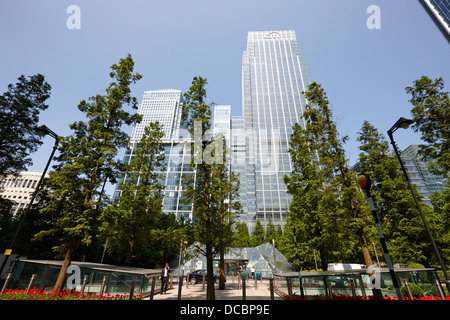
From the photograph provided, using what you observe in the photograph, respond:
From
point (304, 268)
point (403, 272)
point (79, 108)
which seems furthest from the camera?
point (304, 268)

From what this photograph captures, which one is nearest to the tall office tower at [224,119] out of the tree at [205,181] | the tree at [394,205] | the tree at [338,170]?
the tree at [394,205]

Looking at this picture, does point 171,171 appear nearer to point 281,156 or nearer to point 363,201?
→ point 281,156

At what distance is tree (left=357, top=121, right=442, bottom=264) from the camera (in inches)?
681

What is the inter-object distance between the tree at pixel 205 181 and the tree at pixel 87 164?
5904 mm

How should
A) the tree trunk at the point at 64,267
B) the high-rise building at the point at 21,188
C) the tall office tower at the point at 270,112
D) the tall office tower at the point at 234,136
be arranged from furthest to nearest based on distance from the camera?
1. the tall office tower at the point at 234,136
2. the high-rise building at the point at 21,188
3. the tall office tower at the point at 270,112
4. the tree trunk at the point at 64,267

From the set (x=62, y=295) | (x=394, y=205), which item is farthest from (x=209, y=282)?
(x=394, y=205)

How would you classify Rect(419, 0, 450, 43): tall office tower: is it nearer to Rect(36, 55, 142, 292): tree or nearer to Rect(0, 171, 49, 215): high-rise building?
Rect(36, 55, 142, 292): tree

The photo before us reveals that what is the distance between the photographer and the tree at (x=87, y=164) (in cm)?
1219

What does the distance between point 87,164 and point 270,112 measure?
302 feet

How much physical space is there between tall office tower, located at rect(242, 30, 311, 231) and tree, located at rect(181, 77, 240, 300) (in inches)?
2780

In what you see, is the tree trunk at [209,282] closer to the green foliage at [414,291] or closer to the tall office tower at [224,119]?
the green foliage at [414,291]

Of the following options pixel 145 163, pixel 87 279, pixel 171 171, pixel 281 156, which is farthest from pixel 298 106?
pixel 87 279

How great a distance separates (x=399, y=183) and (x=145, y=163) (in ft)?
83.8

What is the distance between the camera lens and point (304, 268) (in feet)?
90.1
